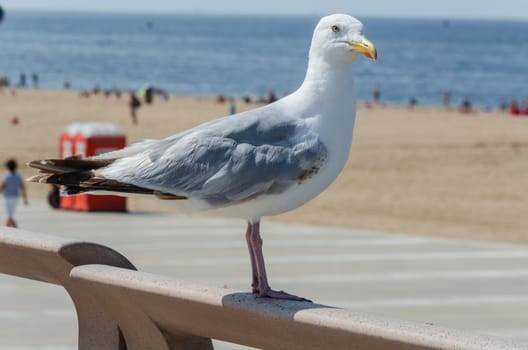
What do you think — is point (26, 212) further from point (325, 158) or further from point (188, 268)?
point (325, 158)

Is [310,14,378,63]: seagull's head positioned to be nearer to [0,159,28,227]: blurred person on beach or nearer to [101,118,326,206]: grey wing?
[101,118,326,206]: grey wing

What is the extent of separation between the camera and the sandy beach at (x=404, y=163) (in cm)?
2119

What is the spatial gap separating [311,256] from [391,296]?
102 inches

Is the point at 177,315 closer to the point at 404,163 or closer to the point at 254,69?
the point at 404,163

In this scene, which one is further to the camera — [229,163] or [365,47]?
[229,163]

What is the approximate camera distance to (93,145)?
19641 millimetres

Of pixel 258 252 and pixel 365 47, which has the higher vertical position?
pixel 365 47

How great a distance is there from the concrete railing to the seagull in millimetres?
273

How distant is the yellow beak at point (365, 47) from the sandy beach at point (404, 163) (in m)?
9.32

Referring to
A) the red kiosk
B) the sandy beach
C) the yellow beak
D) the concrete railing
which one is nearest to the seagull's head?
the yellow beak

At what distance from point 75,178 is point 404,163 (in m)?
26.9

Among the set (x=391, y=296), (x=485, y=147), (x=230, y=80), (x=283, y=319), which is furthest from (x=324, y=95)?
(x=230, y=80)

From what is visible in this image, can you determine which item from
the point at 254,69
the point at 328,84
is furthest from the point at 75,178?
the point at 254,69

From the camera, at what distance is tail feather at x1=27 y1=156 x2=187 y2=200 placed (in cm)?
395
